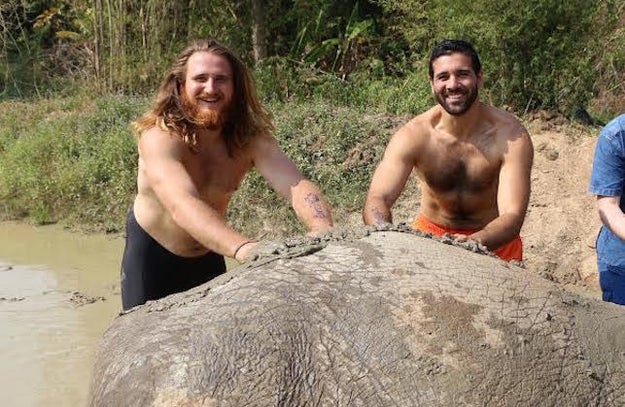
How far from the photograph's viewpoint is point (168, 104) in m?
2.99

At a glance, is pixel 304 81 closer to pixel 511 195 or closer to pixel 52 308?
pixel 52 308

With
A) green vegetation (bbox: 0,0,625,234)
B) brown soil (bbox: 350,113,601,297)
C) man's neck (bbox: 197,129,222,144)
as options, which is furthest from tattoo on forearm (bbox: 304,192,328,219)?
green vegetation (bbox: 0,0,625,234)

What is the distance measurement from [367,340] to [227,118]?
130 cm

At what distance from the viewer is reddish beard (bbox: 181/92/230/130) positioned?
2.93 m

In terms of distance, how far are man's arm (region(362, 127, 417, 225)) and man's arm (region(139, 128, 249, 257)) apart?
82 cm

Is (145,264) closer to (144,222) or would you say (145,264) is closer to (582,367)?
(144,222)

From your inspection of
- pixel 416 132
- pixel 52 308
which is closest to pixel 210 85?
pixel 416 132

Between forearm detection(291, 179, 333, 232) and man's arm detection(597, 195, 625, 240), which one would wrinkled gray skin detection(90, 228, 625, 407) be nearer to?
forearm detection(291, 179, 333, 232)

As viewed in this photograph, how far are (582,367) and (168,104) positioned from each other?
1581mm

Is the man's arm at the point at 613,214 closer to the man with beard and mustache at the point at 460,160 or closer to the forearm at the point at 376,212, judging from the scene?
the man with beard and mustache at the point at 460,160

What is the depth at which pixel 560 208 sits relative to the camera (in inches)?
300

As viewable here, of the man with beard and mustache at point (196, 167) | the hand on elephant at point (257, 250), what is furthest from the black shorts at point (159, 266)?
the hand on elephant at point (257, 250)

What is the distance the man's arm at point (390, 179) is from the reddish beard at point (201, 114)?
27.7 inches

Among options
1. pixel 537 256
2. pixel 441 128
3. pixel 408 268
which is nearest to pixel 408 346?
pixel 408 268
